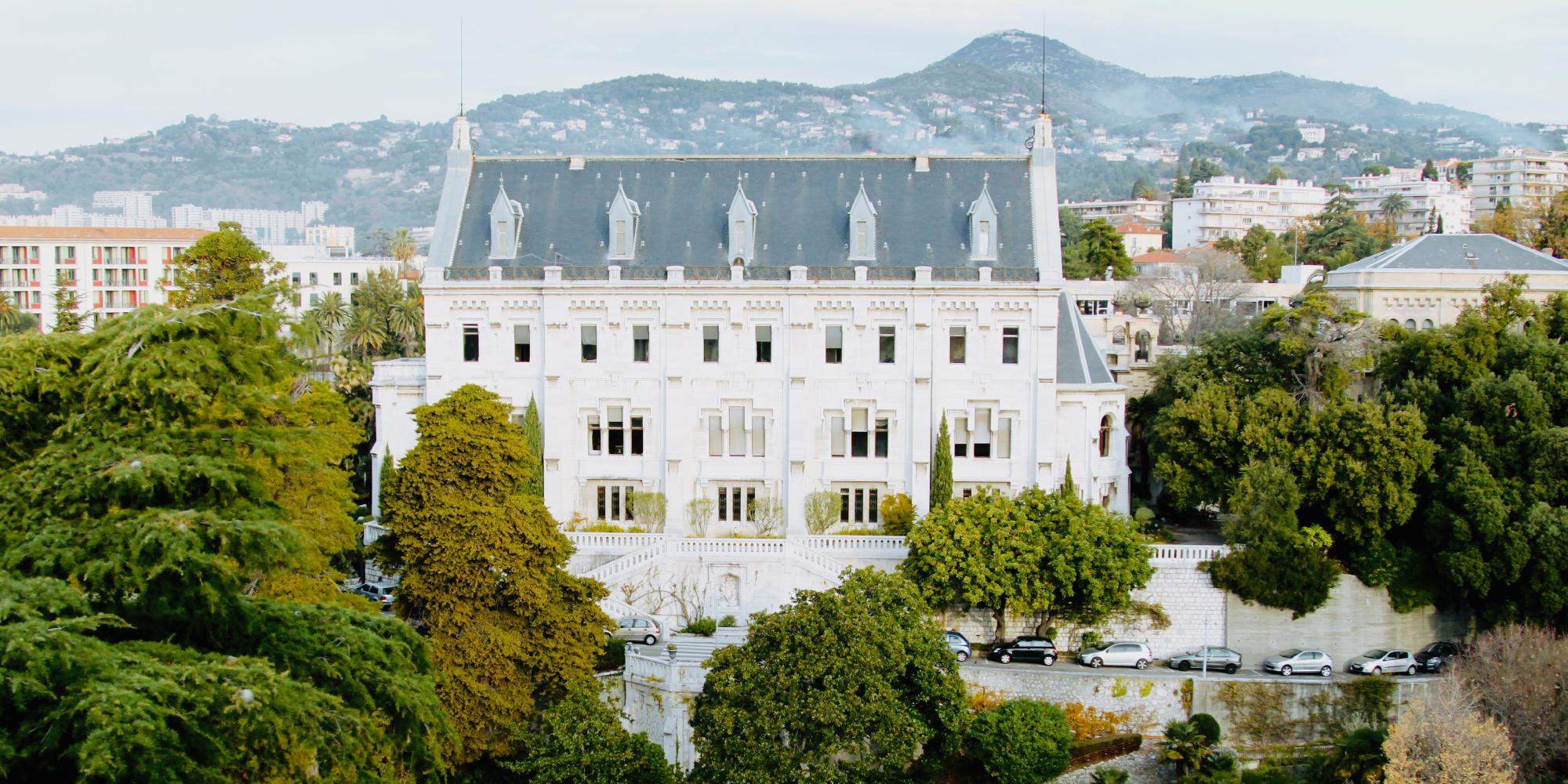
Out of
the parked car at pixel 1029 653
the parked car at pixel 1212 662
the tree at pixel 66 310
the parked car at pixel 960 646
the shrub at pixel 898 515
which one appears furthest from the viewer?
the tree at pixel 66 310

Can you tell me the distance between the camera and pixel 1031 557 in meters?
51.9

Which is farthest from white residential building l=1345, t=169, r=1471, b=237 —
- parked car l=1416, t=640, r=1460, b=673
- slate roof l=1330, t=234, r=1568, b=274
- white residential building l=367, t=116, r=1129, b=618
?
parked car l=1416, t=640, r=1460, b=673

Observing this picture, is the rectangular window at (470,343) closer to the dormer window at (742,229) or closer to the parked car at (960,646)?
the dormer window at (742,229)

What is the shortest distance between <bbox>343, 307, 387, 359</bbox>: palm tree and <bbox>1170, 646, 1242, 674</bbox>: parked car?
56.6m

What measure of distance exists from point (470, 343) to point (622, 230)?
7.65 metres

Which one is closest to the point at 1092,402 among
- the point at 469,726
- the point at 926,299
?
the point at 926,299

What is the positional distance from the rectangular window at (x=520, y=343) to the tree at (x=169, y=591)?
1157 inches

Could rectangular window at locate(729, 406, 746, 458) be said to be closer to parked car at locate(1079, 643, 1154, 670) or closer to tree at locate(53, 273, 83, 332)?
parked car at locate(1079, 643, 1154, 670)

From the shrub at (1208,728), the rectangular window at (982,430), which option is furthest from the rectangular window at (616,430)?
the shrub at (1208,728)

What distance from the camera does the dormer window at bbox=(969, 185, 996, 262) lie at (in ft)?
198

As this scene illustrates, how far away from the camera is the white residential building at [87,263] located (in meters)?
122

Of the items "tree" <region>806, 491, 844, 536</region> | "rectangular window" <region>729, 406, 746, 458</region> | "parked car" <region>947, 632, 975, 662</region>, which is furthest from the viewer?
"rectangular window" <region>729, 406, 746, 458</region>

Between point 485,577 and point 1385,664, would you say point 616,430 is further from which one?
point 1385,664

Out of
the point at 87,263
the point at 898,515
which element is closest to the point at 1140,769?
the point at 898,515
